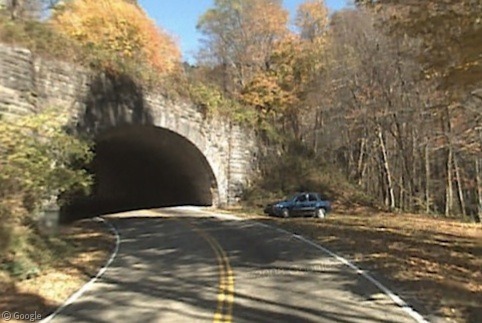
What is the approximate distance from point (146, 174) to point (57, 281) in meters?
28.5

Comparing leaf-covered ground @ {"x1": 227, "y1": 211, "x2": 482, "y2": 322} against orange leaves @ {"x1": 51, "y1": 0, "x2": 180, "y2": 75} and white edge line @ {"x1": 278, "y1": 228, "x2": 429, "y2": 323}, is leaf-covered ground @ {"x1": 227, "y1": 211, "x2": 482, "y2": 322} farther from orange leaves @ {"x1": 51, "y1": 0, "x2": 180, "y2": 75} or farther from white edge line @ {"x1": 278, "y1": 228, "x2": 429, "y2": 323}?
orange leaves @ {"x1": 51, "y1": 0, "x2": 180, "y2": 75}

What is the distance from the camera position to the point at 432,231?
23266 millimetres

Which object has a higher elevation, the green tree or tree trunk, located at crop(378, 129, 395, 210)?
tree trunk, located at crop(378, 129, 395, 210)

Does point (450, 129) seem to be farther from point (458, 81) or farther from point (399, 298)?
point (399, 298)

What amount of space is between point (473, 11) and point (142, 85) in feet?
62.0

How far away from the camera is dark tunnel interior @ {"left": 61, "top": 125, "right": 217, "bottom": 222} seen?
3347cm

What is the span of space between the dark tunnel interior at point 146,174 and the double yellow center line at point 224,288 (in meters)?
13.6

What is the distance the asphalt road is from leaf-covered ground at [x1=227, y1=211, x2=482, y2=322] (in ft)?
2.58

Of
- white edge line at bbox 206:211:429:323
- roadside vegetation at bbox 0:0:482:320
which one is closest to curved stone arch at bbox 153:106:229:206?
roadside vegetation at bbox 0:0:482:320

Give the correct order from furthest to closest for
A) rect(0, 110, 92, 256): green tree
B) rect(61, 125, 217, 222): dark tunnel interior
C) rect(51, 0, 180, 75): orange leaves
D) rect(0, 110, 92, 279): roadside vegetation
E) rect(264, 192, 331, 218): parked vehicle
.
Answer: rect(51, 0, 180, 75): orange leaves, rect(61, 125, 217, 222): dark tunnel interior, rect(264, 192, 331, 218): parked vehicle, rect(0, 110, 92, 256): green tree, rect(0, 110, 92, 279): roadside vegetation

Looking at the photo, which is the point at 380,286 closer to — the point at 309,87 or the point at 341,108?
the point at 341,108

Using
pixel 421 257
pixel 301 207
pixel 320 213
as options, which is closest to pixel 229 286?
pixel 421 257

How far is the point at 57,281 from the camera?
13.1 meters

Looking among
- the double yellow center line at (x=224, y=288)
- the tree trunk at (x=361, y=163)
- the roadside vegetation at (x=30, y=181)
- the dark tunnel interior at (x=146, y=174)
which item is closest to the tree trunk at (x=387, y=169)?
the tree trunk at (x=361, y=163)
